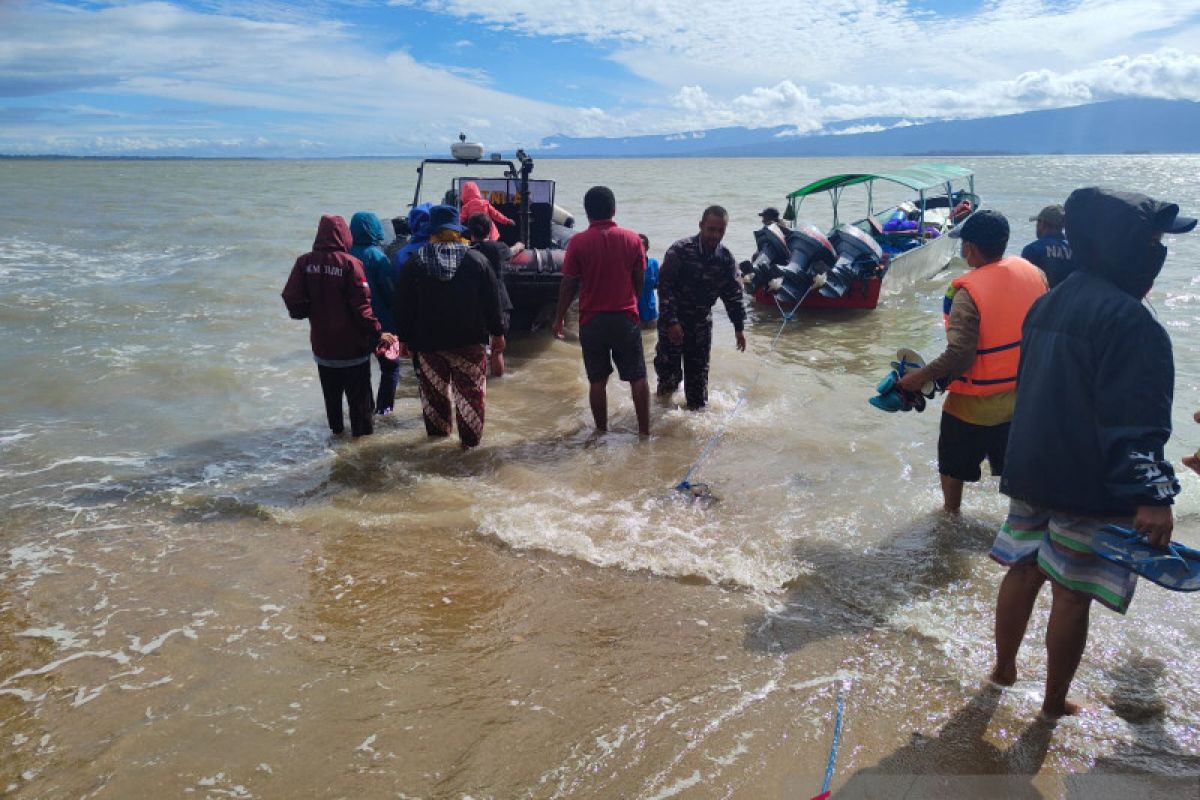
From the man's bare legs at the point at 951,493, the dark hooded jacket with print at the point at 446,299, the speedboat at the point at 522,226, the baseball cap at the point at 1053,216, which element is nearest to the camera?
the man's bare legs at the point at 951,493

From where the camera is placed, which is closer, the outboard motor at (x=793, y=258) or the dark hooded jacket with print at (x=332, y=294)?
the dark hooded jacket with print at (x=332, y=294)

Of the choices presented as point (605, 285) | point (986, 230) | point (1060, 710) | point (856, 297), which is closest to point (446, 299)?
point (605, 285)

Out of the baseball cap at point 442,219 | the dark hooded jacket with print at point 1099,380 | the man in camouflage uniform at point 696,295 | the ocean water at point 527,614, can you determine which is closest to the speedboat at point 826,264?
the ocean water at point 527,614

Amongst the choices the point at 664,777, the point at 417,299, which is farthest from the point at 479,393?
the point at 664,777

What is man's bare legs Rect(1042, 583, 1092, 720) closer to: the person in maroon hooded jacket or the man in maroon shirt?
the man in maroon shirt

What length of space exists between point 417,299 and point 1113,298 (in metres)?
4.06

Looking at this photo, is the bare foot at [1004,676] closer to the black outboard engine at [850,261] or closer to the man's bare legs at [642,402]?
the man's bare legs at [642,402]

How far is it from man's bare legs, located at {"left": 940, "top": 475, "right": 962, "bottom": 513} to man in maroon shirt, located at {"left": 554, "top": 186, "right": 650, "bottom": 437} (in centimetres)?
227

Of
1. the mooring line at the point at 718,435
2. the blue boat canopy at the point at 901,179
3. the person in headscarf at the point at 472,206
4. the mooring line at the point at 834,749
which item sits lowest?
the mooring line at the point at 834,749

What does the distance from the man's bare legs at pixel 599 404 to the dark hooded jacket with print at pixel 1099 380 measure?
385cm

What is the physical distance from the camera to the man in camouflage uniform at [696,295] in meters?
6.19

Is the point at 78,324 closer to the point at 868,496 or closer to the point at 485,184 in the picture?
the point at 485,184

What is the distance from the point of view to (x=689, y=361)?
6.80m

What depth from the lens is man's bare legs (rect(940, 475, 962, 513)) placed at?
4.72 m
